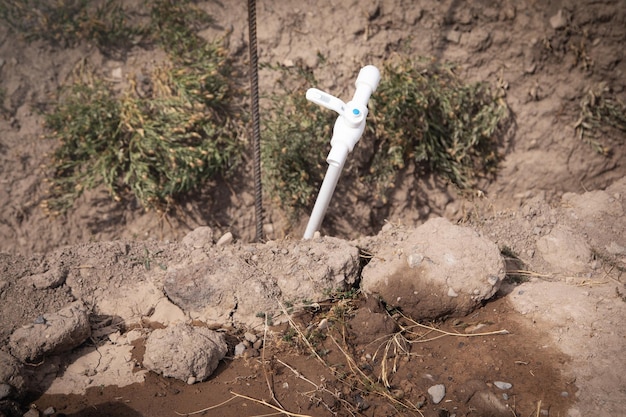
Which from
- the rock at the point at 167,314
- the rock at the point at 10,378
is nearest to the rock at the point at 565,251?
the rock at the point at 167,314

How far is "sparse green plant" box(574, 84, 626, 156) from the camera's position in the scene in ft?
13.7

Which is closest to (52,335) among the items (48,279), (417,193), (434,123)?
(48,279)

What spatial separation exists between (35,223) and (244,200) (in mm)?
1466

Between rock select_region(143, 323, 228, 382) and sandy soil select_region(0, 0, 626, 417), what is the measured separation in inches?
5.2

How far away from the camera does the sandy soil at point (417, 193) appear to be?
8.93ft

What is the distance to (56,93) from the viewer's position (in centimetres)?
405

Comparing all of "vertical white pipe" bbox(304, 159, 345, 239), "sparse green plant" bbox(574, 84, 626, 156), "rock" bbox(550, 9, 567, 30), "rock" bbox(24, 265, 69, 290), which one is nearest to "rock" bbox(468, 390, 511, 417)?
"vertical white pipe" bbox(304, 159, 345, 239)

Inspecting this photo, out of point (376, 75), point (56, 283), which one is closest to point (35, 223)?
point (56, 283)

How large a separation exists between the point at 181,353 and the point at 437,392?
3.79 feet

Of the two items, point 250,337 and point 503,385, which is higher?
point 503,385

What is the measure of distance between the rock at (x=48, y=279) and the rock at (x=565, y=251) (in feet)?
8.86

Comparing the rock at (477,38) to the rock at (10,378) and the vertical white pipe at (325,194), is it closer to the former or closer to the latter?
the vertical white pipe at (325,194)

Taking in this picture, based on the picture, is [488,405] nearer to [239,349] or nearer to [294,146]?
[239,349]

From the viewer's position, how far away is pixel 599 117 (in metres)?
4.19
